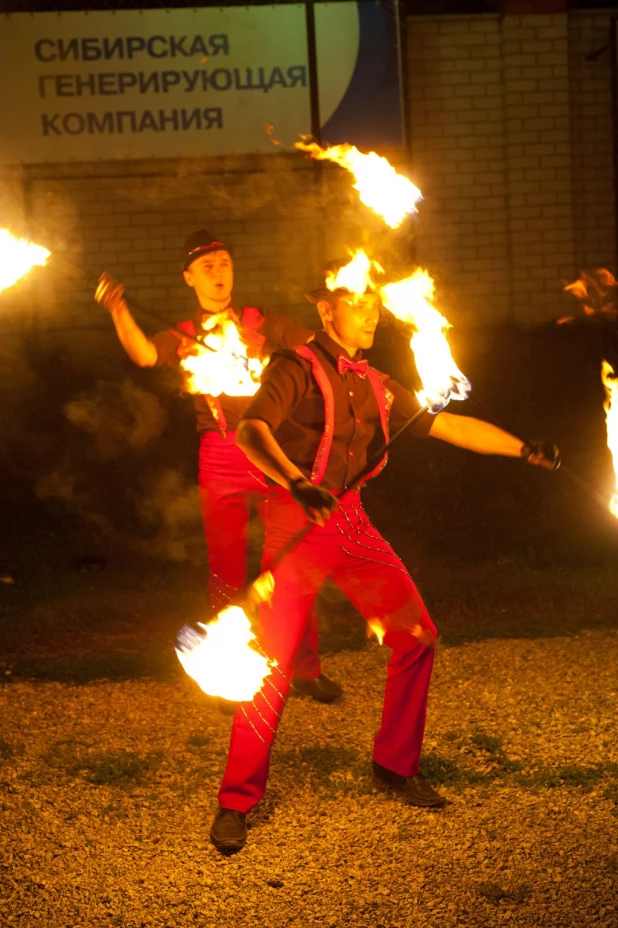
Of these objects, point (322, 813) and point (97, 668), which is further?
point (97, 668)

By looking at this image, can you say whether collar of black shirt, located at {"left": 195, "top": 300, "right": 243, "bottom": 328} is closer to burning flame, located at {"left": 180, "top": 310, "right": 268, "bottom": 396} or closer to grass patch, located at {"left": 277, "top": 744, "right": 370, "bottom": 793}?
burning flame, located at {"left": 180, "top": 310, "right": 268, "bottom": 396}

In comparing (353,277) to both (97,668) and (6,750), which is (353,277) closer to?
(6,750)

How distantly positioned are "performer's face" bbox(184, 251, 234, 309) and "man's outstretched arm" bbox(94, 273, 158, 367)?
36 cm

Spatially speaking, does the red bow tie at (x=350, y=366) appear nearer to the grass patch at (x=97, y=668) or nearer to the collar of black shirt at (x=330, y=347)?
the collar of black shirt at (x=330, y=347)

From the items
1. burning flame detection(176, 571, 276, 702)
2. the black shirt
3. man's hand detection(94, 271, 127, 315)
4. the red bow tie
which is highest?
man's hand detection(94, 271, 127, 315)

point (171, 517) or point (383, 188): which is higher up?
point (383, 188)

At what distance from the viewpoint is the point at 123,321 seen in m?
5.33

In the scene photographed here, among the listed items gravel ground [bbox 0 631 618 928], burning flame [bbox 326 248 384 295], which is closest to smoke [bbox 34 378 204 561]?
gravel ground [bbox 0 631 618 928]

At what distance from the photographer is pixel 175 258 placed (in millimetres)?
→ 10555

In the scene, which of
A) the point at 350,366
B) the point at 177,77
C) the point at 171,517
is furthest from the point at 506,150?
the point at 350,366

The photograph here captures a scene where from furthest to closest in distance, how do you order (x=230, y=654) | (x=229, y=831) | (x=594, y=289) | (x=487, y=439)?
1. (x=594, y=289)
2. (x=487, y=439)
3. (x=230, y=654)
4. (x=229, y=831)

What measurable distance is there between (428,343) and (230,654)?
1.46 m

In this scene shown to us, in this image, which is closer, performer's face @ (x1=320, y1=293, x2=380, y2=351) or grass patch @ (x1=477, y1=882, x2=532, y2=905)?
grass patch @ (x1=477, y1=882, x2=532, y2=905)

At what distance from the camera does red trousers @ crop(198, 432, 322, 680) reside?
5309 mm
